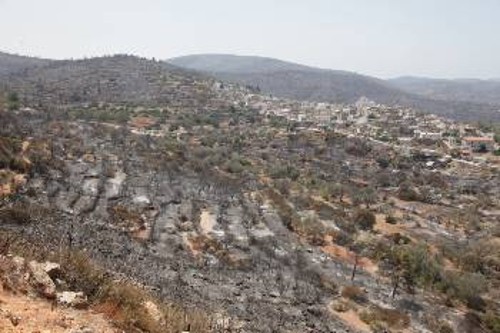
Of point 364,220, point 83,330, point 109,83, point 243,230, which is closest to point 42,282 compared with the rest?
point 83,330

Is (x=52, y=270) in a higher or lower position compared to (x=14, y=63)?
higher

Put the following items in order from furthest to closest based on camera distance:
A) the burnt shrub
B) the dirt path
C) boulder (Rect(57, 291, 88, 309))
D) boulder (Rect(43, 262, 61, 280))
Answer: the burnt shrub → boulder (Rect(43, 262, 61, 280)) → boulder (Rect(57, 291, 88, 309)) → the dirt path

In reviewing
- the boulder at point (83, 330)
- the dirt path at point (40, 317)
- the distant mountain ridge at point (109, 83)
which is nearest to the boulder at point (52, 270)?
the dirt path at point (40, 317)

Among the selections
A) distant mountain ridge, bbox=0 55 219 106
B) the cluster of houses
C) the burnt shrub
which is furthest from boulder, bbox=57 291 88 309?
distant mountain ridge, bbox=0 55 219 106

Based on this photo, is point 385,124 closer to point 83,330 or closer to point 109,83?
point 109,83

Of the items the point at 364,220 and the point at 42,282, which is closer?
the point at 42,282

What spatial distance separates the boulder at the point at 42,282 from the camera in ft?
29.7

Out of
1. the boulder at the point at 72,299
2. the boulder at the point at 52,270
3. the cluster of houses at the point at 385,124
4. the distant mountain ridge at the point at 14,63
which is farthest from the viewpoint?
the distant mountain ridge at the point at 14,63

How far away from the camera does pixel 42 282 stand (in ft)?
30.3

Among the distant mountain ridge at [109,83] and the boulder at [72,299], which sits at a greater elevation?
the boulder at [72,299]

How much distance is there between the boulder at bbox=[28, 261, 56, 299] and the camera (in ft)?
29.7

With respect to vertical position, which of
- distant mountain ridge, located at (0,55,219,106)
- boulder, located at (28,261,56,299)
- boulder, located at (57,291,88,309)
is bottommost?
distant mountain ridge, located at (0,55,219,106)

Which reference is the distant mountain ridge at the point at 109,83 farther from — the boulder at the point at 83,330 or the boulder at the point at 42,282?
the boulder at the point at 83,330

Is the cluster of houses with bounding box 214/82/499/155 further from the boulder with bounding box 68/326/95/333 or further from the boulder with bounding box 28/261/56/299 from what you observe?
the boulder with bounding box 68/326/95/333
